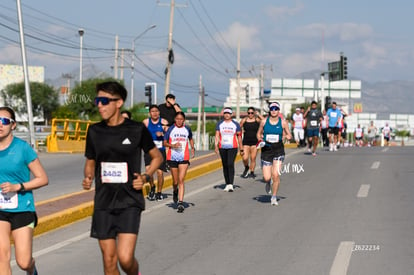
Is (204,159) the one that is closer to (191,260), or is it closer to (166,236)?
(166,236)

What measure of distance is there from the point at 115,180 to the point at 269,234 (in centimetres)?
519

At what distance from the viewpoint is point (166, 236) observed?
1139 centimetres

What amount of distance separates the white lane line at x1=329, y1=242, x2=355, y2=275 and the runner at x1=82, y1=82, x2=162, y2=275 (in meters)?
2.79

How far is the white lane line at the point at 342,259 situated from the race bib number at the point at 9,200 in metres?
3.45

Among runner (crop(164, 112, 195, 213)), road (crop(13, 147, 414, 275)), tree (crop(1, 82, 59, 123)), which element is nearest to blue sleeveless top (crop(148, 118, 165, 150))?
runner (crop(164, 112, 195, 213))

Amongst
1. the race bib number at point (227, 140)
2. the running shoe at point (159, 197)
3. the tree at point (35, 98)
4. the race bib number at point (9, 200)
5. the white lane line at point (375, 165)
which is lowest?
the running shoe at point (159, 197)

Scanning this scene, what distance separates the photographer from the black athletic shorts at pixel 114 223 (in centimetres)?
650

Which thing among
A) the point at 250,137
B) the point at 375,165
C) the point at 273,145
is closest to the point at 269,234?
the point at 273,145

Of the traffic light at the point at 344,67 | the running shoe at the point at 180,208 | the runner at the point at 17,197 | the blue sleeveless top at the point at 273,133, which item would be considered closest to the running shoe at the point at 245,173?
the blue sleeveless top at the point at 273,133

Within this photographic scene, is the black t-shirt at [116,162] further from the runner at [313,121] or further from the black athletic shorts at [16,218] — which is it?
the runner at [313,121]

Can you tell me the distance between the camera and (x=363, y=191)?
17.1 metres

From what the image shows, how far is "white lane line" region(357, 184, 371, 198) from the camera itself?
16297 mm

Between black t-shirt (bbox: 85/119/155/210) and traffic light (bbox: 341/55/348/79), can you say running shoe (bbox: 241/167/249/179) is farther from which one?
traffic light (bbox: 341/55/348/79)

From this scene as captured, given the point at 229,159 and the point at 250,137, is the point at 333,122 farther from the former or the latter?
the point at 229,159
